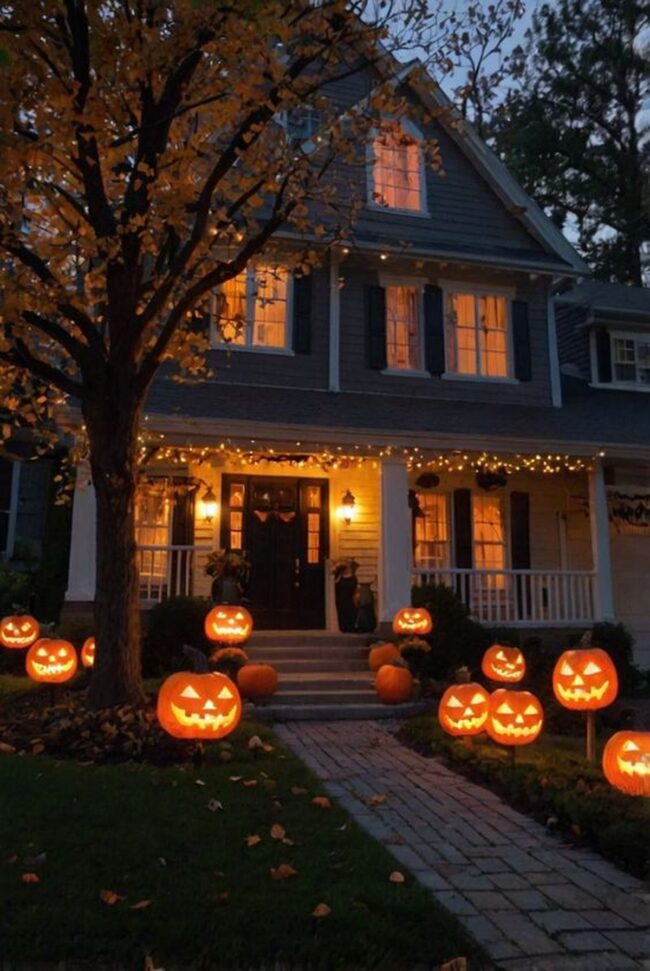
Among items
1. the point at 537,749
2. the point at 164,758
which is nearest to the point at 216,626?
the point at 164,758

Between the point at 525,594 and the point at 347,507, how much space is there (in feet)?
10.1

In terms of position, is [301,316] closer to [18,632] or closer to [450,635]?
[450,635]

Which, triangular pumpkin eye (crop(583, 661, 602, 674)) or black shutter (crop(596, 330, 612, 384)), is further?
black shutter (crop(596, 330, 612, 384))

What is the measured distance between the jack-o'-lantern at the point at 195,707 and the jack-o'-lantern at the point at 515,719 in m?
2.10

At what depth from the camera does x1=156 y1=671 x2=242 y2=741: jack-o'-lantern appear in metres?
5.93

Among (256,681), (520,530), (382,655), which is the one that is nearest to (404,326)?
(520,530)

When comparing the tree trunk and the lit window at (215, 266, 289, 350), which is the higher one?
the lit window at (215, 266, 289, 350)

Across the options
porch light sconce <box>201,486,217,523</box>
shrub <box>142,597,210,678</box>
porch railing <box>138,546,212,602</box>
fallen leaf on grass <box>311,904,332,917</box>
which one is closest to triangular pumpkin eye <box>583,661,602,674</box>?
fallen leaf on grass <box>311,904,332,917</box>

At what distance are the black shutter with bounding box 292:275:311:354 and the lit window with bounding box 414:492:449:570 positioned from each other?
10.2 feet

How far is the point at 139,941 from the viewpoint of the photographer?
10.4 feet

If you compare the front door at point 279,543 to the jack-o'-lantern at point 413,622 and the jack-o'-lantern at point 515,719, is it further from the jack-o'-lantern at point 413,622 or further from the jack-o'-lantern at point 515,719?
the jack-o'-lantern at point 515,719

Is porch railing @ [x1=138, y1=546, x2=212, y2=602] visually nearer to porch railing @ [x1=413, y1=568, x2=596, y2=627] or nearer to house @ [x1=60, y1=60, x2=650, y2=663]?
house @ [x1=60, y1=60, x2=650, y2=663]

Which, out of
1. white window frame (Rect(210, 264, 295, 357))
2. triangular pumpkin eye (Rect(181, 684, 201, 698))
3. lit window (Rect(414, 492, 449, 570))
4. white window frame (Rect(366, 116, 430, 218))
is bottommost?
triangular pumpkin eye (Rect(181, 684, 201, 698))

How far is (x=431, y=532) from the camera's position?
13.5 m
